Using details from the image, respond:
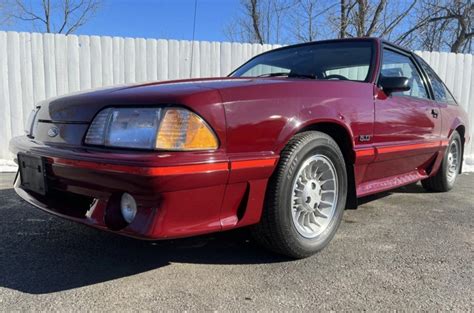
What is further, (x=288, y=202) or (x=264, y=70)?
(x=264, y=70)

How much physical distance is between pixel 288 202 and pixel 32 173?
5.10ft

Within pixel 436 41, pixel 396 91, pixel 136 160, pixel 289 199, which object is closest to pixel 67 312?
pixel 136 160

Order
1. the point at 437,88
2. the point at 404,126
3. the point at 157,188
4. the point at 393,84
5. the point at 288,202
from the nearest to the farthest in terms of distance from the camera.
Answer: the point at 157,188, the point at 288,202, the point at 393,84, the point at 404,126, the point at 437,88

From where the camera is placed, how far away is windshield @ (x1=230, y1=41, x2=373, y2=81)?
3531 millimetres

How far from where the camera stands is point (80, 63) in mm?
6480

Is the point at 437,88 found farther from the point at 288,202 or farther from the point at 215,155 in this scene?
the point at 215,155

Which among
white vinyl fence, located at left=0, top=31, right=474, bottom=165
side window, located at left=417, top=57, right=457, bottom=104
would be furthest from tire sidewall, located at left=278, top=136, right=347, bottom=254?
white vinyl fence, located at left=0, top=31, right=474, bottom=165

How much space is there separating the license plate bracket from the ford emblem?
0.16 m

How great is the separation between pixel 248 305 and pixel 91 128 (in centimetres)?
124

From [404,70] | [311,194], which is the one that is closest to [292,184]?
[311,194]

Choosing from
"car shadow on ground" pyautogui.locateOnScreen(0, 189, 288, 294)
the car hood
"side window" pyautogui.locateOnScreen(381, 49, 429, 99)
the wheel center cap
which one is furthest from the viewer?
"side window" pyautogui.locateOnScreen(381, 49, 429, 99)

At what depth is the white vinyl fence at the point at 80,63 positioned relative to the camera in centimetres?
631

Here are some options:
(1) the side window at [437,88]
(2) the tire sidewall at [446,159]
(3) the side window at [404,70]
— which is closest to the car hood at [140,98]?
(3) the side window at [404,70]

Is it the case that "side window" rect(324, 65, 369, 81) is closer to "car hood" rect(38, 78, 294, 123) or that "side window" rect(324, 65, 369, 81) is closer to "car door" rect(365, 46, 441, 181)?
"car door" rect(365, 46, 441, 181)
